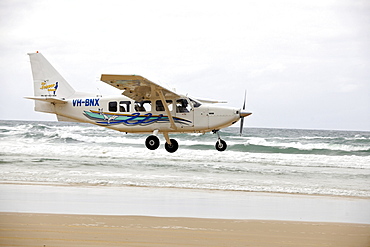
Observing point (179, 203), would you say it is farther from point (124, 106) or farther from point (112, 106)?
point (112, 106)

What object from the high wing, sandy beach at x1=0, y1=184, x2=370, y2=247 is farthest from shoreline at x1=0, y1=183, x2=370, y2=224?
the high wing

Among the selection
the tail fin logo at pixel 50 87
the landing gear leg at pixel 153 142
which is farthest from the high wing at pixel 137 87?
the tail fin logo at pixel 50 87

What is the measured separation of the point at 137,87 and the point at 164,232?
18.4ft

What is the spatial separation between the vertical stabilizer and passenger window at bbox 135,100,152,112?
250 centimetres

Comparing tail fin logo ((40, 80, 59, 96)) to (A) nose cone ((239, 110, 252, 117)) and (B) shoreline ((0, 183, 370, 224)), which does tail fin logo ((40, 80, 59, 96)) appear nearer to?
(B) shoreline ((0, 183, 370, 224))

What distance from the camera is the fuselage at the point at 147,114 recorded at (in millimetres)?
16703

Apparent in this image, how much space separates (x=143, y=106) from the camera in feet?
54.9

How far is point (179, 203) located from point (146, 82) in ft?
11.7

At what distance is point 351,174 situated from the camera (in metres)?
24.1

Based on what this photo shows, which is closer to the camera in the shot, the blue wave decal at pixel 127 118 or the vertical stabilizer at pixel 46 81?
the blue wave decal at pixel 127 118

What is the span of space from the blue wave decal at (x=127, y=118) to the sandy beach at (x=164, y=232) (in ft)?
16.5

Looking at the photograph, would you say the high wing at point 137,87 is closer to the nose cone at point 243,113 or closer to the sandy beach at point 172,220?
the nose cone at point 243,113

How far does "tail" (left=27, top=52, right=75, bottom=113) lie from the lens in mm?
17031

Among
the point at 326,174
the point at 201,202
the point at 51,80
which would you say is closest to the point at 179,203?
the point at 201,202
